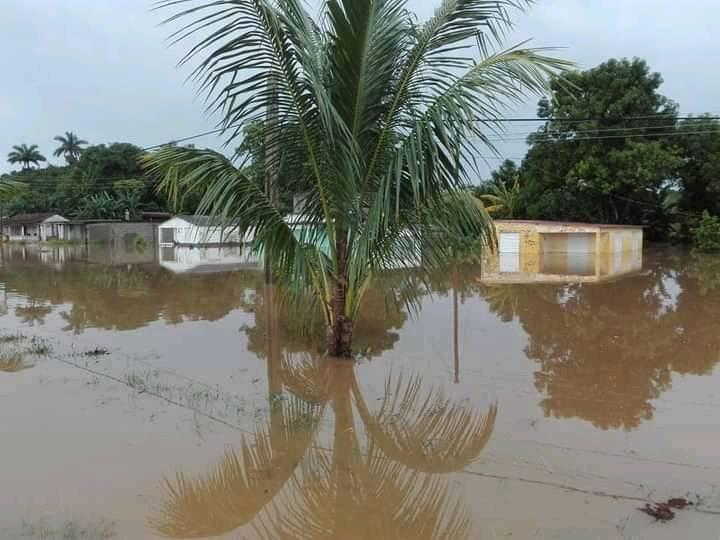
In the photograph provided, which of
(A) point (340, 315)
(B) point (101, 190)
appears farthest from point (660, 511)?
(B) point (101, 190)

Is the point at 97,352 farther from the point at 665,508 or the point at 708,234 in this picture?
the point at 708,234

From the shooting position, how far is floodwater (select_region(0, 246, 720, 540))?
A: 3.75m

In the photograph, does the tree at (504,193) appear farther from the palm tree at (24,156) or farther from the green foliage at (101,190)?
the palm tree at (24,156)

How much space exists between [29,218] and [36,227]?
1136 millimetres

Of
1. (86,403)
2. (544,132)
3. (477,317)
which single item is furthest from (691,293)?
(544,132)

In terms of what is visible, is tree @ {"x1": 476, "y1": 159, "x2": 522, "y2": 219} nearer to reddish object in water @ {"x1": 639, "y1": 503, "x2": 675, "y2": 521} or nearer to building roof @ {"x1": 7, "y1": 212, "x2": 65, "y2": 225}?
reddish object in water @ {"x1": 639, "y1": 503, "x2": 675, "y2": 521}

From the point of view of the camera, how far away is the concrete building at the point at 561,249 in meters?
22.4

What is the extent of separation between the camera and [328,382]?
23.0 ft

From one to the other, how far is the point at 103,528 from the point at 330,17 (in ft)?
16.6

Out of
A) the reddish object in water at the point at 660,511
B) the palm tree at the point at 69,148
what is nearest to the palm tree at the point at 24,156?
the palm tree at the point at 69,148

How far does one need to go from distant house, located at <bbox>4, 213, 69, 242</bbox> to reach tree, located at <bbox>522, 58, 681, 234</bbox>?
3999 cm

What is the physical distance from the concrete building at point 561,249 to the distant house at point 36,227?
40.4 m

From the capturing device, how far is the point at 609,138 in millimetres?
31500

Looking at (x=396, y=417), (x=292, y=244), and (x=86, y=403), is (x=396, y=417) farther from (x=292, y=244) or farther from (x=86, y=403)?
(x=86, y=403)
